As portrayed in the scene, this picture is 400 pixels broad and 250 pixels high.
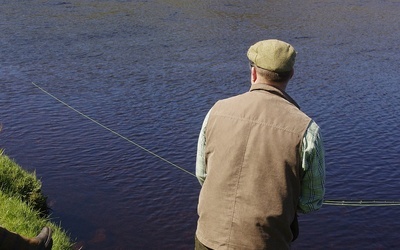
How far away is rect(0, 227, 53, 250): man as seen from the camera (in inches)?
171

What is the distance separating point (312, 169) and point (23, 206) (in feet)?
14.9

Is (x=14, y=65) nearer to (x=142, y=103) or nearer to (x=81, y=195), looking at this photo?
(x=142, y=103)

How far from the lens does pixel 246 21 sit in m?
25.5

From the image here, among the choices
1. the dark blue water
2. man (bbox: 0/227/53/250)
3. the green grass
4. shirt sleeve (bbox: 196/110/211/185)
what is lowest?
the dark blue water

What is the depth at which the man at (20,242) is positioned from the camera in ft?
14.3

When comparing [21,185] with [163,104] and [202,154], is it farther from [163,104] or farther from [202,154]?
[163,104]

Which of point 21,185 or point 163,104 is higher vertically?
point 21,185

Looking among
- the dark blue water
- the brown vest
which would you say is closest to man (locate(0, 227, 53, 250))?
the brown vest

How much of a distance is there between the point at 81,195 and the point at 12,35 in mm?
13461

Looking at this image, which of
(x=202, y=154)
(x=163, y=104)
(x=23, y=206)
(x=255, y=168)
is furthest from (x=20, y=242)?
(x=163, y=104)

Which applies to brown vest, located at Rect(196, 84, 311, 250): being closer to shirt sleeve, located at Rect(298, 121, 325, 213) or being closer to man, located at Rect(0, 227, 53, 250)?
shirt sleeve, located at Rect(298, 121, 325, 213)

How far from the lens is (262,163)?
10.4ft

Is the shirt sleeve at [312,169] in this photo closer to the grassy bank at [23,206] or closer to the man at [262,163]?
the man at [262,163]

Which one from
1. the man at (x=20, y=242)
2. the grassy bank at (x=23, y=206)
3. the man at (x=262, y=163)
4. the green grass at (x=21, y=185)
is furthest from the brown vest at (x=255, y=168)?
the green grass at (x=21, y=185)
